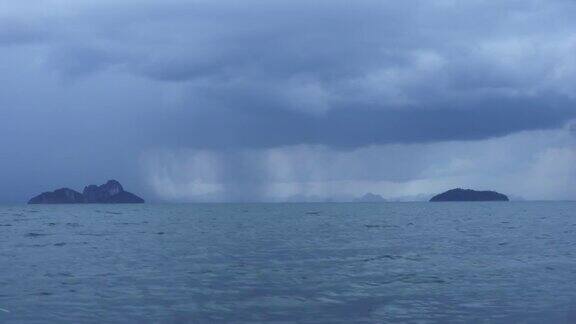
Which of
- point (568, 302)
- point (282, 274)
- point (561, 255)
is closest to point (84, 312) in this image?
point (282, 274)

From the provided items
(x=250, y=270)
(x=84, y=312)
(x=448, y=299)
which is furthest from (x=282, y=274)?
(x=84, y=312)

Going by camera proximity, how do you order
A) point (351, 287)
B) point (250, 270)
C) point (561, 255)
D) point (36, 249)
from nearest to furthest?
point (351, 287) < point (250, 270) < point (561, 255) < point (36, 249)

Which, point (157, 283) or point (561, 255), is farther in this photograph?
point (561, 255)

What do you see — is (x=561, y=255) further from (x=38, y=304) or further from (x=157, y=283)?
(x=38, y=304)

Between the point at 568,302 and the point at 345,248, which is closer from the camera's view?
the point at 568,302

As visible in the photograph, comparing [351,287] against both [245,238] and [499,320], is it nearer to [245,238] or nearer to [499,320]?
[499,320]

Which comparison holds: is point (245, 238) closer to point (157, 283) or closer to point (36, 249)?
point (36, 249)

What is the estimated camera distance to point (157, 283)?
32.4 meters

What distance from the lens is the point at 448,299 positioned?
2833 centimetres

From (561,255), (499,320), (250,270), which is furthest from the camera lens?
(561,255)

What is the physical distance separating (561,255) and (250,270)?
2663 cm

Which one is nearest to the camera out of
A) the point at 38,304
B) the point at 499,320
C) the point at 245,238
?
the point at 499,320

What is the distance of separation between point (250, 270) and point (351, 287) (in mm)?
8287

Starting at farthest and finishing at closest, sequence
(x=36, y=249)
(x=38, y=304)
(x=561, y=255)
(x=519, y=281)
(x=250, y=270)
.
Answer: (x=36, y=249) → (x=561, y=255) → (x=250, y=270) → (x=519, y=281) → (x=38, y=304)
